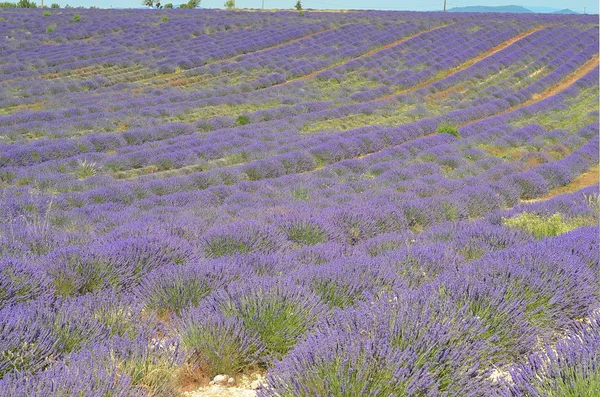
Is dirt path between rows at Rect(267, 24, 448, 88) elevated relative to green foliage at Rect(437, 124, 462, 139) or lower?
elevated

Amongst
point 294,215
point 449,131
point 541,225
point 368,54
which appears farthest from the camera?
point 368,54

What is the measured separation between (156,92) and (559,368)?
72.8 feet

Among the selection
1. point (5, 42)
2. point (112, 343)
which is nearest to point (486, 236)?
point (112, 343)

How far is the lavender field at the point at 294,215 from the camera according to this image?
265 centimetres

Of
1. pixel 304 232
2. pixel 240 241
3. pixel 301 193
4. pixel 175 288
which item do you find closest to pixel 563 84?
pixel 301 193

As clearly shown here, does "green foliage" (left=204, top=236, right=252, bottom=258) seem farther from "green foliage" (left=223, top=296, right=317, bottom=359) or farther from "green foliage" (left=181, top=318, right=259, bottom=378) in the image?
"green foliage" (left=181, top=318, right=259, bottom=378)

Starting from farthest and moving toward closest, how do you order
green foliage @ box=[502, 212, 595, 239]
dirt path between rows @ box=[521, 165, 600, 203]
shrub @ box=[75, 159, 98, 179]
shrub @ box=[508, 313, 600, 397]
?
shrub @ box=[75, 159, 98, 179], dirt path between rows @ box=[521, 165, 600, 203], green foliage @ box=[502, 212, 595, 239], shrub @ box=[508, 313, 600, 397]

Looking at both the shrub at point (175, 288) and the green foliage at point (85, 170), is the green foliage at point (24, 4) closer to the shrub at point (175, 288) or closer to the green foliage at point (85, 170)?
the green foliage at point (85, 170)

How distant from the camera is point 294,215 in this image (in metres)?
6.90

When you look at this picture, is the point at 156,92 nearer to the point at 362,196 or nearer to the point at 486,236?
the point at 362,196

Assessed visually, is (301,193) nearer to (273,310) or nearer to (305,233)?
(305,233)

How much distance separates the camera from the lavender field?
265 centimetres

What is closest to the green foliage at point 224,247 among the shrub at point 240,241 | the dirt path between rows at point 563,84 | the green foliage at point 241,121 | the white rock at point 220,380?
the shrub at point 240,241

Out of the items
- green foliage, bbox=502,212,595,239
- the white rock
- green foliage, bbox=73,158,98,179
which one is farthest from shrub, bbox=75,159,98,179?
the white rock
